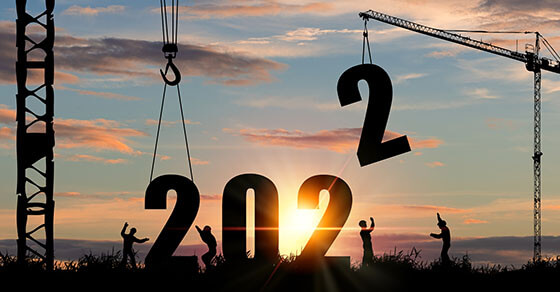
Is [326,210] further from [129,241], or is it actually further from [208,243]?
[129,241]

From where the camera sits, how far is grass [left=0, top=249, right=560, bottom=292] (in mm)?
23047

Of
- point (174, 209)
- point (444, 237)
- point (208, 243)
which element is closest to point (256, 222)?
point (208, 243)

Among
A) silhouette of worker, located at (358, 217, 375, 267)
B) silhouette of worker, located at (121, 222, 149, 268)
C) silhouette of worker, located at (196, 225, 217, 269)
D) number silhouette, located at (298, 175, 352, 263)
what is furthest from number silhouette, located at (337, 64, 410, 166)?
silhouette of worker, located at (121, 222, 149, 268)

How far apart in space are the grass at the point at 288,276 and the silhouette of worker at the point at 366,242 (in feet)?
0.71

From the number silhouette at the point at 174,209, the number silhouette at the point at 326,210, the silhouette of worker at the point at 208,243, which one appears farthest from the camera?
the silhouette of worker at the point at 208,243

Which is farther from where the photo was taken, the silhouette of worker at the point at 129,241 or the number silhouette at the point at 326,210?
the silhouette of worker at the point at 129,241

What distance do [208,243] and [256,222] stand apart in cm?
180

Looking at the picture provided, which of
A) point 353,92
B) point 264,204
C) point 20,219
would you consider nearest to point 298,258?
point 264,204

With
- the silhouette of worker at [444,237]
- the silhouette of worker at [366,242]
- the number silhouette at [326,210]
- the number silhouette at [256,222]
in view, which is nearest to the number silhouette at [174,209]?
the number silhouette at [256,222]

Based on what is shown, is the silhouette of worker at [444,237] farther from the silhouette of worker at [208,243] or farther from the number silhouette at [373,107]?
the silhouette of worker at [208,243]

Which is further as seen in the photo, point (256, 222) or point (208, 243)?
point (208, 243)

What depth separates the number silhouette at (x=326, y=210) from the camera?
23109mm

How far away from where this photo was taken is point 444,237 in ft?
78.2

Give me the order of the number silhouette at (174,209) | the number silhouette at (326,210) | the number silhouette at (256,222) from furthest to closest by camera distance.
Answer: the number silhouette at (174,209) < the number silhouette at (326,210) < the number silhouette at (256,222)
